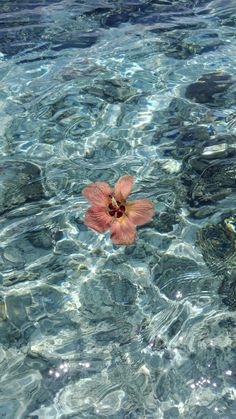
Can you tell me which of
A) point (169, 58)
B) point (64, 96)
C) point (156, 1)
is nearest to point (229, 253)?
point (64, 96)

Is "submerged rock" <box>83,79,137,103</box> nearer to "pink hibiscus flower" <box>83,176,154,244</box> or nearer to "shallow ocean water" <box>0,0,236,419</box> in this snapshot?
"shallow ocean water" <box>0,0,236,419</box>

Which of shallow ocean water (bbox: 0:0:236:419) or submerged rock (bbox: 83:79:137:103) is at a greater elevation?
submerged rock (bbox: 83:79:137:103)

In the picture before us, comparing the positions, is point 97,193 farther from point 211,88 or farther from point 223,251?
point 211,88

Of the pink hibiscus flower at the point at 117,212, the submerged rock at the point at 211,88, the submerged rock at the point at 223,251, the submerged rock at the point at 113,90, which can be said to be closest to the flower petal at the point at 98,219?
the pink hibiscus flower at the point at 117,212

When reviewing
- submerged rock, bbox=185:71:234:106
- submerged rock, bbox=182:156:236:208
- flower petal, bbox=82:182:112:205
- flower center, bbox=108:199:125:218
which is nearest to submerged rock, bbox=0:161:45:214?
flower petal, bbox=82:182:112:205

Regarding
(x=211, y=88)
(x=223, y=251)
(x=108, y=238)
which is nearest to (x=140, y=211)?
(x=108, y=238)
